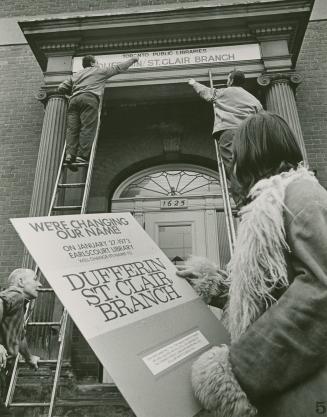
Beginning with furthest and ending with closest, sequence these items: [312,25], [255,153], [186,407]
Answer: [312,25] → [255,153] → [186,407]

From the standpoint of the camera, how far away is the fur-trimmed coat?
1027mm

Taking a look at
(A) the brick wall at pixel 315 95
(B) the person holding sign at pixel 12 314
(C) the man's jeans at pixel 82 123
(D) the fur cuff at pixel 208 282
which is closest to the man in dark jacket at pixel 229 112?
(C) the man's jeans at pixel 82 123

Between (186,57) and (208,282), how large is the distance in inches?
211

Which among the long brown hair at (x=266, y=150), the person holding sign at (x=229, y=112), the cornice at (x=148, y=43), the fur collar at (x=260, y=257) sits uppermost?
the cornice at (x=148, y=43)

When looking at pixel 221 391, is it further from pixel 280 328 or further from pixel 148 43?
pixel 148 43

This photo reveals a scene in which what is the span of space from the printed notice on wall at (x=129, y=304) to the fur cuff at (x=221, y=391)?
0.18ft

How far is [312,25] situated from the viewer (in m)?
7.77

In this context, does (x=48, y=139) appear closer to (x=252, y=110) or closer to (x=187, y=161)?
(x=187, y=161)

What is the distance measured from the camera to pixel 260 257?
3.93 ft

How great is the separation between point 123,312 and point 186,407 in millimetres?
346

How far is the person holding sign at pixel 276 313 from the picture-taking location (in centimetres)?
103

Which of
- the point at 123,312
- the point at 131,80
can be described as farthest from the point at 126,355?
the point at 131,80

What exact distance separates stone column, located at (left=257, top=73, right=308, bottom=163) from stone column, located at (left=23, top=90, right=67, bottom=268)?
3.10 m

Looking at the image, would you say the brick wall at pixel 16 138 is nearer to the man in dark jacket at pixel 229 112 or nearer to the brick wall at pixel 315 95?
the man in dark jacket at pixel 229 112
